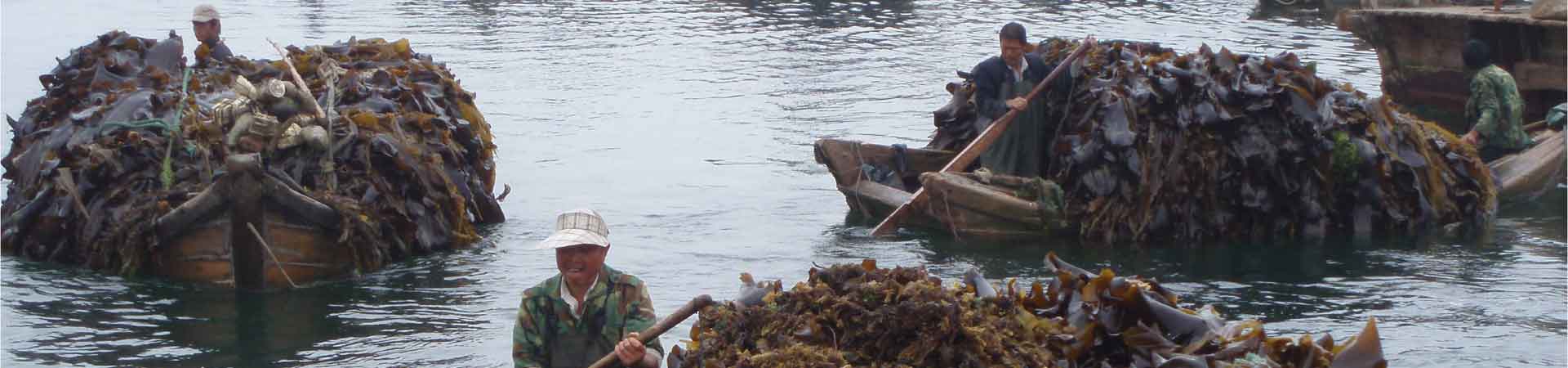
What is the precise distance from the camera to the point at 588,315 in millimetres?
6992

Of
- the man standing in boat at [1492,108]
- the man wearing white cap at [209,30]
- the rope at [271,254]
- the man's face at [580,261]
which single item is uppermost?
the man wearing white cap at [209,30]

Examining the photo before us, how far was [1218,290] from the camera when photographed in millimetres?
13461

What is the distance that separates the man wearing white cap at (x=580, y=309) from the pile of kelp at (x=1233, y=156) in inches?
292

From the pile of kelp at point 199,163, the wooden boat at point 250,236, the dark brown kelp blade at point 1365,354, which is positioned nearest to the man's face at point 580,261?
the dark brown kelp blade at point 1365,354

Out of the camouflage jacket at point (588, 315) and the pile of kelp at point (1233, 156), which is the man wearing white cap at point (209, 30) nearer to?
the pile of kelp at point (1233, 156)

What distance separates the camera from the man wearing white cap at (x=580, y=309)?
6.89 m

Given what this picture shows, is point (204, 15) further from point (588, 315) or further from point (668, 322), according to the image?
point (668, 322)

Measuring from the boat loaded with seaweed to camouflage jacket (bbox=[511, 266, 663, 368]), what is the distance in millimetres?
7188

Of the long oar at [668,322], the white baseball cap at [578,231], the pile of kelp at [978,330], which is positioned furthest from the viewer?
the white baseball cap at [578,231]

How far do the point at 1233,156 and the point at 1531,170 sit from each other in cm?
320

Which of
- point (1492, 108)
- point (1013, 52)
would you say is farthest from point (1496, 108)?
point (1013, 52)

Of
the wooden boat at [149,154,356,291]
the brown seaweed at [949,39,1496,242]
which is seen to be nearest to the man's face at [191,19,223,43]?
the wooden boat at [149,154,356,291]

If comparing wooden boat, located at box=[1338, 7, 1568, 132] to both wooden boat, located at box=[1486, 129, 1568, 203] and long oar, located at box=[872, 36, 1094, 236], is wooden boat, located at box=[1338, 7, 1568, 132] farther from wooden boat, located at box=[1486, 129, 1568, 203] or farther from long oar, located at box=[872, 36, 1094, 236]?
long oar, located at box=[872, 36, 1094, 236]

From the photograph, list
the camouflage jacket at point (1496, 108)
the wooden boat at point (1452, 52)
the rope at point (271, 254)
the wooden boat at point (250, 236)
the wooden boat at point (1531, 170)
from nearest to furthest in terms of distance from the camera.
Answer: the wooden boat at point (250, 236)
the rope at point (271, 254)
the wooden boat at point (1531, 170)
the camouflage jacket at point (1496, 108)
the wooden boat at point (1452, 52)
